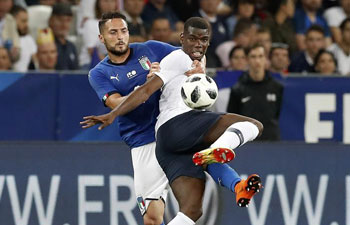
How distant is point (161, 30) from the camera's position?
14.4m

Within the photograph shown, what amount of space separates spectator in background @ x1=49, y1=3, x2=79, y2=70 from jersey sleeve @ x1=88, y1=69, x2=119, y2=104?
433cm

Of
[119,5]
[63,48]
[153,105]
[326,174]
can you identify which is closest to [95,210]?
[153,105]

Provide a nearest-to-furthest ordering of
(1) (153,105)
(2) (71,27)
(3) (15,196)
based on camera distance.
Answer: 1. (1) (153,105)
2. (3) (15,196)
3. (2) (71,27)

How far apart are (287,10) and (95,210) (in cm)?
649

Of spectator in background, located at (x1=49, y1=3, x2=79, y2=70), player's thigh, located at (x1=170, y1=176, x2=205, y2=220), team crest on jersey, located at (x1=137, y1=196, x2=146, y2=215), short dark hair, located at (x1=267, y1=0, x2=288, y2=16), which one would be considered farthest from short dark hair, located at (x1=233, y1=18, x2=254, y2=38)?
player's thigh, located at (x1=170, y1=176, x2=205, y2=220)

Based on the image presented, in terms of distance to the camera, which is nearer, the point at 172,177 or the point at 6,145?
the point at 172,177

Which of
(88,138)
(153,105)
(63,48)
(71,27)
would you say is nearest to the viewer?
(153,105)

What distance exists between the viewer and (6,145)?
10.8 metres

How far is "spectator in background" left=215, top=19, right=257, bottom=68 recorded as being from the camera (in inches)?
583

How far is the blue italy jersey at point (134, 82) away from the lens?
9523 millimetres

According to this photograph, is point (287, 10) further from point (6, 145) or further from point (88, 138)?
point (6, 145)

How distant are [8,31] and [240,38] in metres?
3.52

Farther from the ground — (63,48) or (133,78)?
(133,78)

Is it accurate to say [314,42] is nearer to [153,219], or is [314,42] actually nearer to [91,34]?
[91,34]
